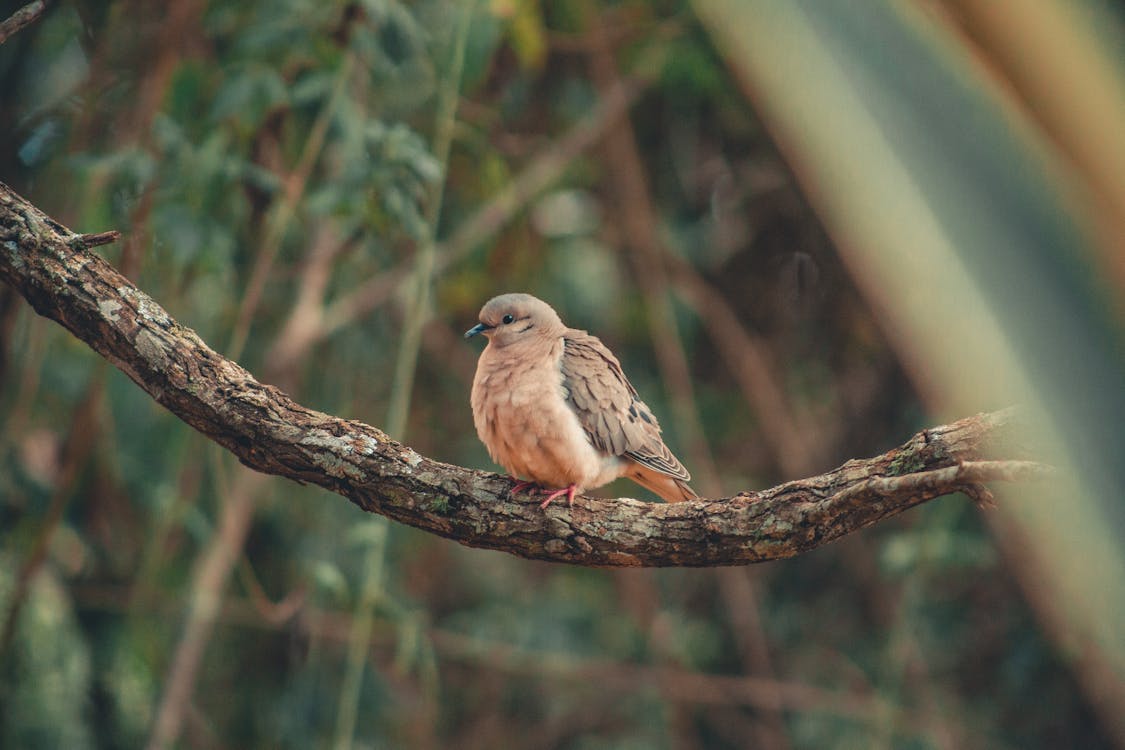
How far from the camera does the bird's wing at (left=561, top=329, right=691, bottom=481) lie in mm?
3225

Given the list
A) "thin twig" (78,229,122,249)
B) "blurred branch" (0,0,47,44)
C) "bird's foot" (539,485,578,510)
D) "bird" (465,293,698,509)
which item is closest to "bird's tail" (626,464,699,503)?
"bird" (465,293,698,509)

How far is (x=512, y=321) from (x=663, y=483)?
2.45 feet

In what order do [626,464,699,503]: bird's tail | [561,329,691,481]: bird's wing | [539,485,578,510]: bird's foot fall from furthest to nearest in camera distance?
[626,464,699,503]: bird's tail < [561,329,691,481]: bird's wing < [539,485,578,510]: bird's foot

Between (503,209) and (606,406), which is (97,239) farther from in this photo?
(503,209)

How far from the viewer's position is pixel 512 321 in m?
3.35

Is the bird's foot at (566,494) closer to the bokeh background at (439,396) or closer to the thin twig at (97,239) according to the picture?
the bokeh background at (439,396)

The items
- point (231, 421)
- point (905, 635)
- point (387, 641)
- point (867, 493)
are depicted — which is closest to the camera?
point (867, 493)

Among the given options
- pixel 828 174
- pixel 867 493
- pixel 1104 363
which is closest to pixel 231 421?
pixel 867 493

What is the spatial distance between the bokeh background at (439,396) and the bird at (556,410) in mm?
340

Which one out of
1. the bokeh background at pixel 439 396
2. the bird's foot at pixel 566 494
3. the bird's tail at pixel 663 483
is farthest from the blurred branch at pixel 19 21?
the bird's tail at pixel 663 483

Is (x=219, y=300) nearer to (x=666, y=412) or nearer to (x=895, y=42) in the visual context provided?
(x=666, y=412)

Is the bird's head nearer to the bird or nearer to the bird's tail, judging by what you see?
the bird

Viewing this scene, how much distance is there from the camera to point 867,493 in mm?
2000

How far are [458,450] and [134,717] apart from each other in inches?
96.8
